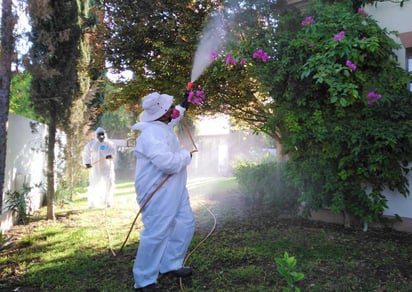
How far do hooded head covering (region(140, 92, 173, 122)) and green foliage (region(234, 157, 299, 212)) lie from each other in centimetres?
343

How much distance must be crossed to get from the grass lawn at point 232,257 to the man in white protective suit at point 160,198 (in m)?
0.31

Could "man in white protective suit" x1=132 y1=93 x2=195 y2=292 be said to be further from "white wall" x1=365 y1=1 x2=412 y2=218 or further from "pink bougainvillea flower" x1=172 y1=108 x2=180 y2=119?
"white wall" x1=365 y1=1 x2=412 y2=218

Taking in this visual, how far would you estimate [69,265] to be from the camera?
4.47 meters

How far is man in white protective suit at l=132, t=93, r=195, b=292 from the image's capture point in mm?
3422

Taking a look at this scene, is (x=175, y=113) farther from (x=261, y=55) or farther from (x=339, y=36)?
(x=339, y=36)

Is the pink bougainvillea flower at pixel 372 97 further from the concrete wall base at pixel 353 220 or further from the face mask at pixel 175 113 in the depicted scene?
the face mask at pixel 175 113

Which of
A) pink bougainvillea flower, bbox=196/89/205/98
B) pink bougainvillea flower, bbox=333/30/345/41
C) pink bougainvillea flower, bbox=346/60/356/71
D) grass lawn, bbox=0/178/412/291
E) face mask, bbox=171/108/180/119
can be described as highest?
pink bougainvillea flower, bbox=333/30/345/41

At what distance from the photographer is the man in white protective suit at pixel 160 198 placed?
342 centimetres

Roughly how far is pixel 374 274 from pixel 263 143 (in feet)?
71.4

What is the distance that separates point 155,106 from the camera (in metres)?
3.63

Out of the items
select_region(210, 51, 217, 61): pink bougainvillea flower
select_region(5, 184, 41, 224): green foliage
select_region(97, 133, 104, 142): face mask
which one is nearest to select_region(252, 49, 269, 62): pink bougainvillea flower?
select_region(210, 51, 217, 61): pink bougainvillea flower

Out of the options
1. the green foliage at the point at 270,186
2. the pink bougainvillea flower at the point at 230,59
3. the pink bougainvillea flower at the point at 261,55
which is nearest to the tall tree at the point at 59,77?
the pink bougainvillea flower at the point at 230,59

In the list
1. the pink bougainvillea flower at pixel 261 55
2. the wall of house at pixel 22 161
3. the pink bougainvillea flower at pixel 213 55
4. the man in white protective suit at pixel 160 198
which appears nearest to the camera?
the man in white protective suit at pixel 160 198

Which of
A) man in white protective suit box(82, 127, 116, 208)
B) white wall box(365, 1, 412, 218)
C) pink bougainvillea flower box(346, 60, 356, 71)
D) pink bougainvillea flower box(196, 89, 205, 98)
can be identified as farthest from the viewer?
man in white protective suit box(82, 127, 116, 208)
